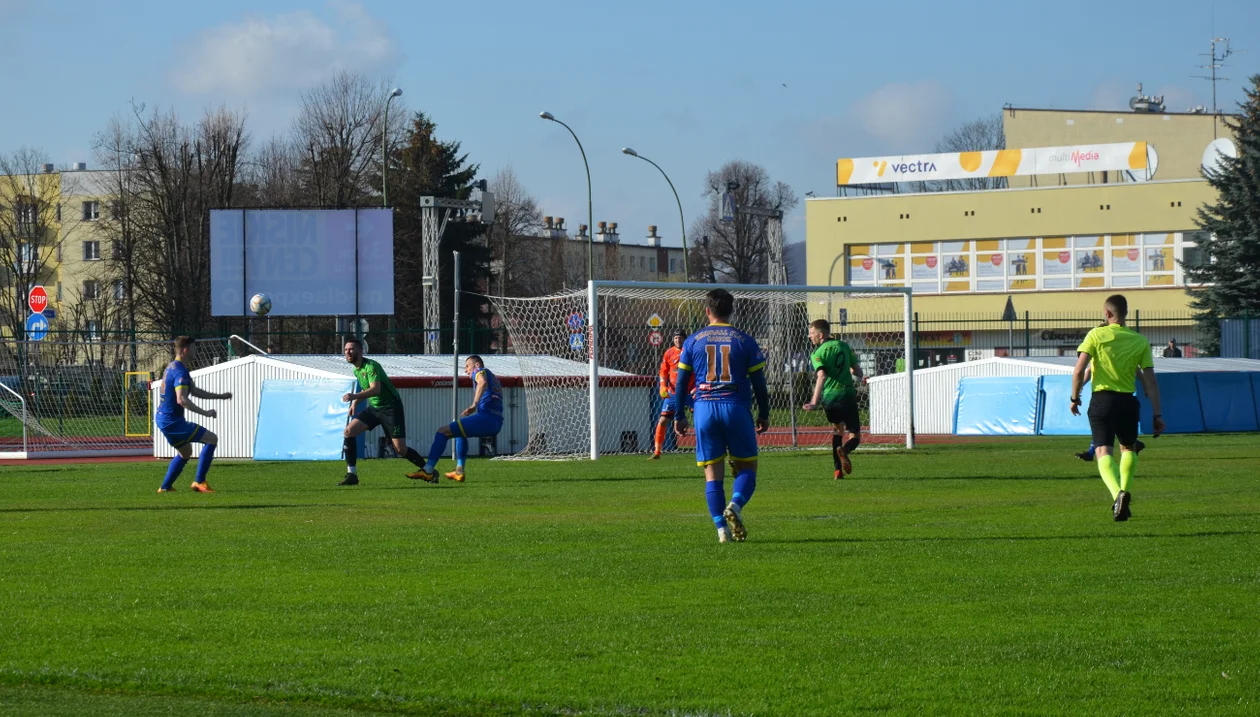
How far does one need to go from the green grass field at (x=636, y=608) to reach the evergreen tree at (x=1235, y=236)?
33488mm

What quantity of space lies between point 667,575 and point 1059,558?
2.61 metres

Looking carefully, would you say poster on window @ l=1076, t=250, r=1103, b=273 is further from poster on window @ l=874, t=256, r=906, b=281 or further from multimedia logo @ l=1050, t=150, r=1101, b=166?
poster on window @ l=874, t=256, r=906, b=281

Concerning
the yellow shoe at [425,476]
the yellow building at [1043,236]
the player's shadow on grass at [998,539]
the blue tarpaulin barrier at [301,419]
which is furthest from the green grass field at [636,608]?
the yellow building at [1043,236]

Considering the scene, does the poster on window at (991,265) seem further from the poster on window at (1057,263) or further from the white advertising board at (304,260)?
the white advertising board at (304,260)

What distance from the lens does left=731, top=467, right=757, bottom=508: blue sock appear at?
10957 millimetres

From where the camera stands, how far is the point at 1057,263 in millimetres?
67000

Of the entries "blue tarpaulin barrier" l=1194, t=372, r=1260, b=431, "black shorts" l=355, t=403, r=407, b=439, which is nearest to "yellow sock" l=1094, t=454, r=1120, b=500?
"black shorts" l=355, t=403, r=407, b=439

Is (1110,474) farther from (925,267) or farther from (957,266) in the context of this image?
(925,267)

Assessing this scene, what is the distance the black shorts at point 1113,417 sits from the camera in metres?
12.6

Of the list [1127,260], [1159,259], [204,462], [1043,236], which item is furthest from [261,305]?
[1159,259]

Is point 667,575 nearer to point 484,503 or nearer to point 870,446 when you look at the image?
point 484,503

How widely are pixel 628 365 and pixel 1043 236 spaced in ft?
129

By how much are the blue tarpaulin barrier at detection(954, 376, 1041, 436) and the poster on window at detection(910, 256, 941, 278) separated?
36.9 m

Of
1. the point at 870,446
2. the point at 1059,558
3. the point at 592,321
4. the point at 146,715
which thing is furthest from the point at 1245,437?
the point at 146,715
